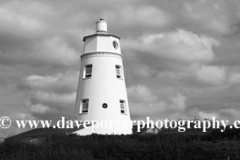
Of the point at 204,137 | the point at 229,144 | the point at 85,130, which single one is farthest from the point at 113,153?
the point at 85,130

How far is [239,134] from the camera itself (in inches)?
1110

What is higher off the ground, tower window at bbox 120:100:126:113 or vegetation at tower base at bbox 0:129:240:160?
tower window at bbox 120:100:126:113

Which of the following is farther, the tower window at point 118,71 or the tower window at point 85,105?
the tower window at point 118,71

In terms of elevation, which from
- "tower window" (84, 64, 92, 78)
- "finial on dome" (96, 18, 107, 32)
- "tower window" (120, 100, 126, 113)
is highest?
"finial on dome" (96, 18, 107, 32)

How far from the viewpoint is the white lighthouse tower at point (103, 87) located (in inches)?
1353

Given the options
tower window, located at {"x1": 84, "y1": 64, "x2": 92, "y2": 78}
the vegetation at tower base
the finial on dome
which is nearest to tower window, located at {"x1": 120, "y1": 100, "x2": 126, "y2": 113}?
tower window, located at {"x1": 84, "y1": 64, "x2": 92, "y2": 78}

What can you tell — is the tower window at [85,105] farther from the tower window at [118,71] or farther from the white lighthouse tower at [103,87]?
the tower window at [118,71]

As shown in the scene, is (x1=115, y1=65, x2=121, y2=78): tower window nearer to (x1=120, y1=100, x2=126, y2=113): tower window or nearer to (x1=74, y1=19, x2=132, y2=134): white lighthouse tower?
(x1=74, y1=19, x2=132, y2=134): white lighthouse tower

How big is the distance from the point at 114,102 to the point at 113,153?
14338 millimetres

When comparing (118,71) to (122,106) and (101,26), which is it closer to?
(122,106)

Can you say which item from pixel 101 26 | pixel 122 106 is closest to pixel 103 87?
pixel 122 106

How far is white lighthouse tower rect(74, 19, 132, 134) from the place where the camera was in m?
34.4

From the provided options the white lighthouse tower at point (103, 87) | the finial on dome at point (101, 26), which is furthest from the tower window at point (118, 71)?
the finial on dome at point (101, 26)

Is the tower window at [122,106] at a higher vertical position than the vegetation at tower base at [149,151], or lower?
higher
